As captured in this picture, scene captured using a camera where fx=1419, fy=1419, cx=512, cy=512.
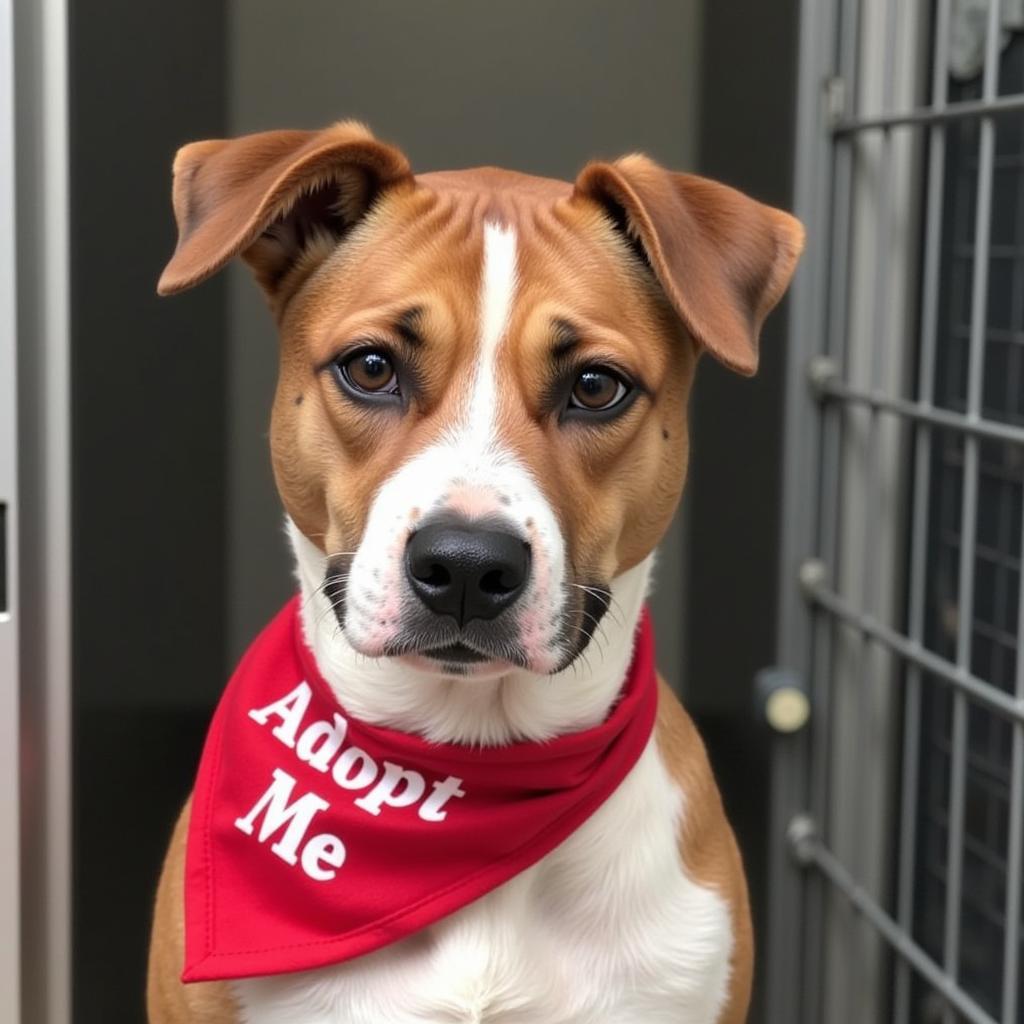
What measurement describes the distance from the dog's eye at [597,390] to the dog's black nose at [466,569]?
22 cm

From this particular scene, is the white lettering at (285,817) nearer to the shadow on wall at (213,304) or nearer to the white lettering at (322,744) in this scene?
the white lettering at (322,744)

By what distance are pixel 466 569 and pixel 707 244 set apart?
43cm

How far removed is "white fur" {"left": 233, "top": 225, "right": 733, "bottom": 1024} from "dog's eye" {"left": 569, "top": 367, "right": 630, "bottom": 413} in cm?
9

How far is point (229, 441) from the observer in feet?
6.79

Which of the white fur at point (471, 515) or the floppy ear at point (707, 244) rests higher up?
the floppy ear at point (707, 244)

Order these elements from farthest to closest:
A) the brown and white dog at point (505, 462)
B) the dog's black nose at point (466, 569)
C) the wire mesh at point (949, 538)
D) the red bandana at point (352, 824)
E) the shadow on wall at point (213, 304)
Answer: the shadow on wall at point (213, 304), the wire mesh at point (949, 538), the red bandana at point (352, 824), the brown and white dog at point (505, 462), the dog's black nose at point (466, 569)

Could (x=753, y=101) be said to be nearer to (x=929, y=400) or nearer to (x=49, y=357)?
(x=929, y=400)

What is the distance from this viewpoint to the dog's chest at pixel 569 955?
131cm

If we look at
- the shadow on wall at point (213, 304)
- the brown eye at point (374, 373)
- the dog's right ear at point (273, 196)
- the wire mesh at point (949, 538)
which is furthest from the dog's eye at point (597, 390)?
the shadow on wall at point (213, 304)

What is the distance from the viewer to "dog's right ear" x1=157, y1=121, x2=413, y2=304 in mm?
1243

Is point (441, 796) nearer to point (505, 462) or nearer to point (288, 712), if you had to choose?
point (288, 712)

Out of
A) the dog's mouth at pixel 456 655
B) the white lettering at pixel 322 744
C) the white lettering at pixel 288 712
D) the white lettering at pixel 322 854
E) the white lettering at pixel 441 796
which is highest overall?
the dog's mouth at pixel 456 655

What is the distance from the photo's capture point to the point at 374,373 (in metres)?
1.29

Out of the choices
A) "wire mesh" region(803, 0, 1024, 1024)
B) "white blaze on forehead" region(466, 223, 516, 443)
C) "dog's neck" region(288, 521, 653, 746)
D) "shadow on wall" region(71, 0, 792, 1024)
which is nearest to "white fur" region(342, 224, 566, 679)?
"white blaze on forehead" region(466, 223, 516, 443)
